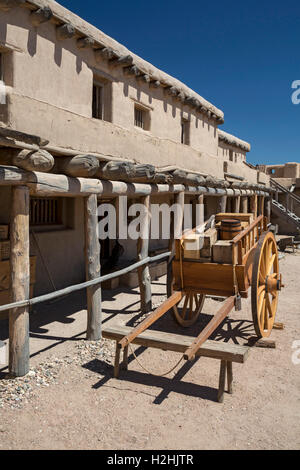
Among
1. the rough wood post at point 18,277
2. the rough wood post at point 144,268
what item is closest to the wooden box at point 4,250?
the rough wood post at point 18,277

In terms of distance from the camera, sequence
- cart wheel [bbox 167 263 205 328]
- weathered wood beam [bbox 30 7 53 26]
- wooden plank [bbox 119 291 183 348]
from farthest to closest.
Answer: weathered wood beam [bbox 30 7 53 26], cart wheel [bbox 167 263 205 328], wooden plank [bbox 119 291 183 348]

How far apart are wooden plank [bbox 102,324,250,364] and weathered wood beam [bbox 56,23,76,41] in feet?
18.5

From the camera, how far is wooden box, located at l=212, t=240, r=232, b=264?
512 cm

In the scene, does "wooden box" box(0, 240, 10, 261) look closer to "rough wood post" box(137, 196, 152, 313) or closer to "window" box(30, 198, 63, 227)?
"window" box(30, 198, 63, 227)

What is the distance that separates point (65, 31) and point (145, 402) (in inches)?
259

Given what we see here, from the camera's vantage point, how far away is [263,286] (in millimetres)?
5699

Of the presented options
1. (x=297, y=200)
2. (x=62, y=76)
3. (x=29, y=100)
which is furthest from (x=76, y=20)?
(x=297, y=200)

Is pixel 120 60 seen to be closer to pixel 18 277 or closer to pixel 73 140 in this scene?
pixel 73 140

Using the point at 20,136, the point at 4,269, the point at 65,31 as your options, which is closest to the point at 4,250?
the point at 4,269

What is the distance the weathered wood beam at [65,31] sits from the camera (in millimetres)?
7091

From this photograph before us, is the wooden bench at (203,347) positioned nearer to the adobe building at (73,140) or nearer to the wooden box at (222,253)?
the wooden box at (222,253)

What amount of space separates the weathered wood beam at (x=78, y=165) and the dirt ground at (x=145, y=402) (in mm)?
2597

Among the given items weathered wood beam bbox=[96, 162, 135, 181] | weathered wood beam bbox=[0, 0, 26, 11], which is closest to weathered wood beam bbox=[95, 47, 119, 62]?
weathered wood beam bbox=[0, 0, 26, 11]
